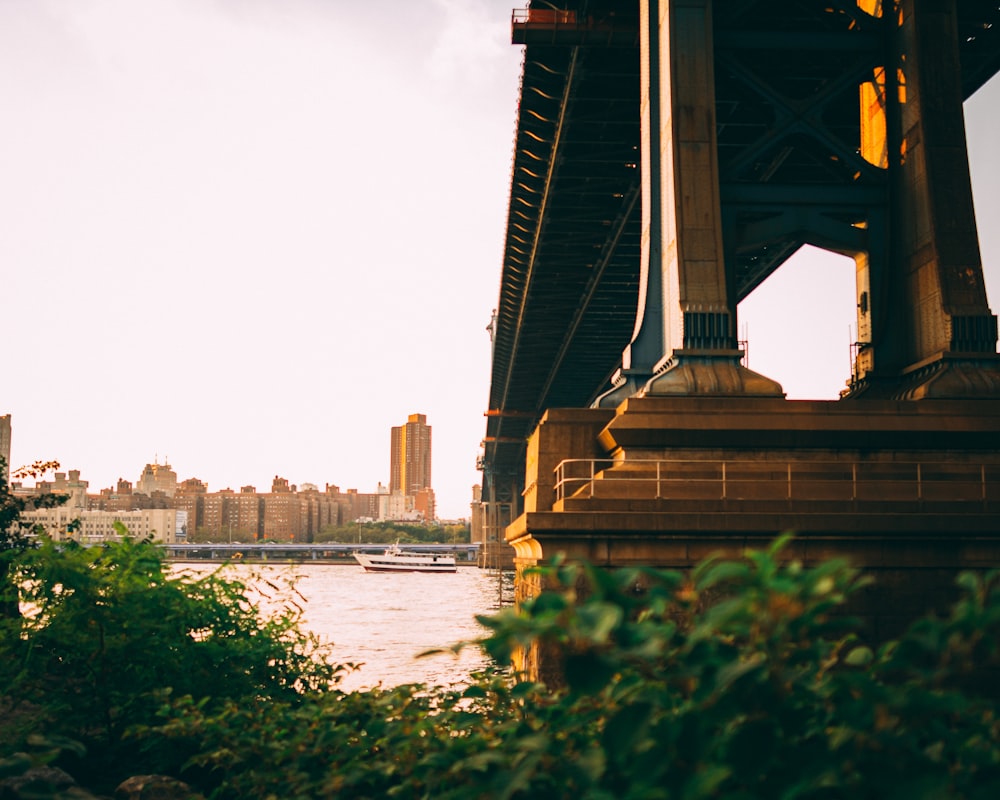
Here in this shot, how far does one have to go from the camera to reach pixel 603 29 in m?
28.7

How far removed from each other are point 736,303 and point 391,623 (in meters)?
32.6

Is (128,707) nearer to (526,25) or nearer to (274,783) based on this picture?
(274,783)

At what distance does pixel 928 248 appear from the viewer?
18.2 meters

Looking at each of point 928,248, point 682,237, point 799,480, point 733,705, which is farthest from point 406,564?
point 733,705

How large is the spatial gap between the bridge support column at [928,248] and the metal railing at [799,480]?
6.19 ft

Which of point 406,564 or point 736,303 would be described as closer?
point 736,303

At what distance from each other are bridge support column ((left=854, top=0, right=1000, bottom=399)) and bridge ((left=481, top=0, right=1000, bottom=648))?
39 millimetres

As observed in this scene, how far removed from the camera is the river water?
→ 74.4 feet

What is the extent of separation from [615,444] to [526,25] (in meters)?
17.7

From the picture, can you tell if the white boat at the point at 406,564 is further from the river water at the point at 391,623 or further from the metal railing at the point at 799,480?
the metal railing at the point at 799,480

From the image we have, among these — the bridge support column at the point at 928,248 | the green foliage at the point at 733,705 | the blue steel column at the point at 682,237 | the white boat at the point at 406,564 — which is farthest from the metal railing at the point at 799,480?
the white boat at the point at 406,564

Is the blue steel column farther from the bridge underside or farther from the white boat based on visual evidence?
the white boat

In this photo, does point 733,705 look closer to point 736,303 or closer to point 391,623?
point 736,303

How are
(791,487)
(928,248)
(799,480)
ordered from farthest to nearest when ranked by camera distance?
(928,248) → (799,480) → (791,487)
